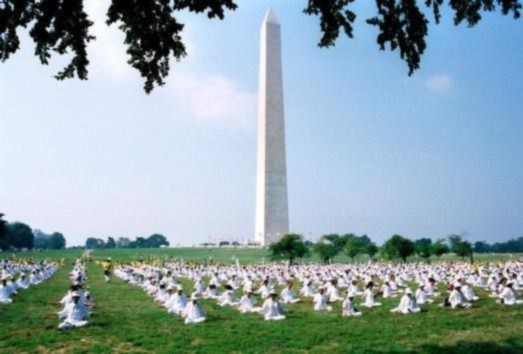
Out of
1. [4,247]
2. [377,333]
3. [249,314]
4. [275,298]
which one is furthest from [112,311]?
[4,247]

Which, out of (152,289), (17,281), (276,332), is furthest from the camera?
(17,281)

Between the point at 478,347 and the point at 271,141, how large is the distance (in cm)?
4668

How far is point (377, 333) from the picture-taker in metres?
10.8

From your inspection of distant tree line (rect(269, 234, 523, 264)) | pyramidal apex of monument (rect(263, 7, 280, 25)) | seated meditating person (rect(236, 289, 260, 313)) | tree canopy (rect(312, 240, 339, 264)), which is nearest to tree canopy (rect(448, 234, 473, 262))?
distant tree line (rect(269, 234, 523, 264))

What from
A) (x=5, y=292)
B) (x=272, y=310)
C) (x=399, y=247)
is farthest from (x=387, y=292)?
(x=399, y=247)

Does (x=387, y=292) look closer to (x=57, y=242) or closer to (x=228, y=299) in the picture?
(x=228, y=299)

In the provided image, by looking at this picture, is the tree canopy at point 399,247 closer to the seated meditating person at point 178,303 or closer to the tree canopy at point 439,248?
the tree canopy at point 439,248

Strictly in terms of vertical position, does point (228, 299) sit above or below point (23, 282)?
below

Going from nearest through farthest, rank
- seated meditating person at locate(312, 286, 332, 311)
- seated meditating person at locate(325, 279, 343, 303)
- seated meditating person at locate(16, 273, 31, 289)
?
1. seated meditating person at locate(312, 286, 332, 311)
2. seated meditating person at locate(325, 279, 343, 303)
3. seated meditating person at locate(16, 273, 31, 289)

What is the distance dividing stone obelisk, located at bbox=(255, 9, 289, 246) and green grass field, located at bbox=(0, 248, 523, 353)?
40.1 m

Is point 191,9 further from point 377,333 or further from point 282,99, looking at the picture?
point 282,99

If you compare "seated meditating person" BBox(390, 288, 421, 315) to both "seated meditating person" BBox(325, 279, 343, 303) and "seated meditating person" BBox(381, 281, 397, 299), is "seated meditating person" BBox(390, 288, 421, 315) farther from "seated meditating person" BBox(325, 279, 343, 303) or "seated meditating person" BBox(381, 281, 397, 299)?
"seated meditating person" BBox(381, 281, 397, 299)

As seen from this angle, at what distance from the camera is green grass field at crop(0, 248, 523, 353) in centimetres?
957

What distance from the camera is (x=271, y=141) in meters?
55.2
